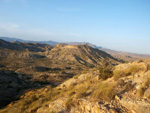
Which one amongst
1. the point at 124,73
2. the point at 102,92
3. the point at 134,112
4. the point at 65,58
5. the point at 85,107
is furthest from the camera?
the point at 65,58

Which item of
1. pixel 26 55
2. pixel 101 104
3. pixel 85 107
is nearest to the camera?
pixel 101 104

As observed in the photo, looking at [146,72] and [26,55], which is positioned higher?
[146,72]

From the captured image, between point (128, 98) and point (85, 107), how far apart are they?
83.9 inches

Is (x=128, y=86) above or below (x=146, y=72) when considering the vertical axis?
below

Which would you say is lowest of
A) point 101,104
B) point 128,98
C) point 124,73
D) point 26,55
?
point 26,55

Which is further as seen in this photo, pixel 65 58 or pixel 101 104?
pixel 65 58

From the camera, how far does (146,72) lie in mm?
7223

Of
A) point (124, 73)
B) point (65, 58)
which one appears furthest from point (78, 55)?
point (124, 73)

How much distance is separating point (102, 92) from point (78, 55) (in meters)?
62.4

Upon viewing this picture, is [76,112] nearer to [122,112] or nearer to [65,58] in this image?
[122,112]

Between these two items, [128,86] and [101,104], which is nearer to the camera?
[101,104]

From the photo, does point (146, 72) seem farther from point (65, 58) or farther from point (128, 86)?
point (65, 58)

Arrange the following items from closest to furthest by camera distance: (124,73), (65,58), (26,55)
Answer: (124,73), (26,55), (65,58)

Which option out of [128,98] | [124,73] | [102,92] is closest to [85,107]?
[102,92]
